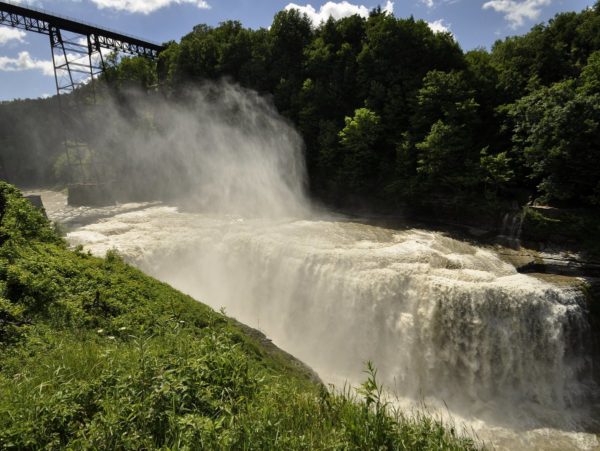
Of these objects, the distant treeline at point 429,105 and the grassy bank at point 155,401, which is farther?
the distant treeline at point 429,105

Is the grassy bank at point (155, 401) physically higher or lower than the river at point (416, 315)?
higher

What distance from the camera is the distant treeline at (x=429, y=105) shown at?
17.9 meters

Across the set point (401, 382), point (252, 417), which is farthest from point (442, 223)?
point (252, 417)

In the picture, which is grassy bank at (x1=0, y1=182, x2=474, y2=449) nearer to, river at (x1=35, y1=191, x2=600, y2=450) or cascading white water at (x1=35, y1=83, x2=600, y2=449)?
river at (x1=35, y1=191, x2=600, y2=450)

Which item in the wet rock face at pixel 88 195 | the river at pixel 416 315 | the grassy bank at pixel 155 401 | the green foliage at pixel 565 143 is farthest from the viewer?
the wet rock face at pixel 88 195

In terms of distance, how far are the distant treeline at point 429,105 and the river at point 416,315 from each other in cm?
519

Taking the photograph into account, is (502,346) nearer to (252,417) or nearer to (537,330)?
(537,330)

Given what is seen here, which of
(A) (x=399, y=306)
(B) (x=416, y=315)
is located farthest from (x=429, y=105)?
(B) (x=416, y=315)

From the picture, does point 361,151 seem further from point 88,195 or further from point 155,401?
point 88,195

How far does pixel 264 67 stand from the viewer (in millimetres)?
32969

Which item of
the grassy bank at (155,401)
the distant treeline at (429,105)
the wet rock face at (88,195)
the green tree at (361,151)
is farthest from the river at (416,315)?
the wet rock face at (88,195)

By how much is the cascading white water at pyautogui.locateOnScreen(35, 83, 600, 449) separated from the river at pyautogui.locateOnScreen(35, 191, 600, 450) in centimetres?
4

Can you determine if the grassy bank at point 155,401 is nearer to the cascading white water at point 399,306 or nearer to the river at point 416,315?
the river at point 416,315

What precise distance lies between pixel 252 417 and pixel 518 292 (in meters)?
11.4
